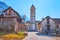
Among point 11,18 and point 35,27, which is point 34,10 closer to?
point 35,27

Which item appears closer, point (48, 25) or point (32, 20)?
point (48, 25)

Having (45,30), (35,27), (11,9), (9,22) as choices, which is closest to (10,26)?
(9,22)

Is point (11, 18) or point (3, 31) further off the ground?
point (11, 18)

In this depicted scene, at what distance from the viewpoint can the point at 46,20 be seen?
65688mm

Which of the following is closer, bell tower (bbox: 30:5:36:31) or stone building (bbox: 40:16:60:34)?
stone building (bbox: 40:16:60:34)

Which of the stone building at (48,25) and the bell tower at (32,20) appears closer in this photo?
the stone building at (48,25)

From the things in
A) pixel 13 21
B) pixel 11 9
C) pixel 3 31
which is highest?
pixel 11 9

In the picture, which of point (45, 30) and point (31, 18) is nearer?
point (45, 30)

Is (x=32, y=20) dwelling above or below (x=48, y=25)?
above

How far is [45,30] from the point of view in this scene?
64.1 metres

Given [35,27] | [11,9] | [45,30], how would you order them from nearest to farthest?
[11,9] < [45,30] < [35,27]

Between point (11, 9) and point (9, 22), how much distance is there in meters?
16.1

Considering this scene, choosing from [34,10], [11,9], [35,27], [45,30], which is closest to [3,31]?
[11,9]

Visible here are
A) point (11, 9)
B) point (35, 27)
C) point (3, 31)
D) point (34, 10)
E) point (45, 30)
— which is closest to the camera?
point (3, 31)
